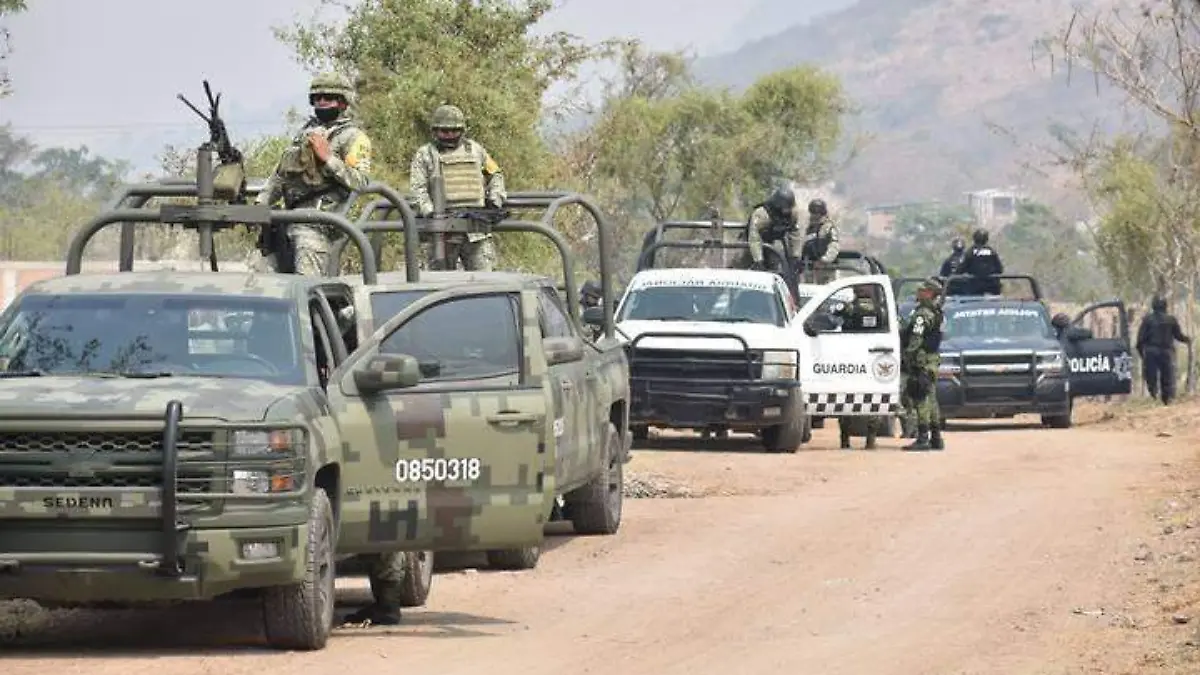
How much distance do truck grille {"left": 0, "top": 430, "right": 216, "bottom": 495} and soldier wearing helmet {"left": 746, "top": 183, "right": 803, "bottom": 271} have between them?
1732 centimetres

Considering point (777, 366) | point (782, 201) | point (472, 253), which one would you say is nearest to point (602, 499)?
point (472, 253)

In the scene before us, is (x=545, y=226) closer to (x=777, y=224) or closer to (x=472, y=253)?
(x=472, y=253)

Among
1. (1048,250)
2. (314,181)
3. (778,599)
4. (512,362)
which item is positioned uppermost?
(1048,250)

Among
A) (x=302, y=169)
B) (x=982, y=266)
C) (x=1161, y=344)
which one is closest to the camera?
(x=302, y=169)

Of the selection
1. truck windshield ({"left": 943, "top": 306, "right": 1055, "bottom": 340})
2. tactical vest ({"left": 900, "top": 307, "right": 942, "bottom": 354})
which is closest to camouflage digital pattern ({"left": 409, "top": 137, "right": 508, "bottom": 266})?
tactical vest ({"left": 900, "top": 307, "right": 942, "bottom": 354})

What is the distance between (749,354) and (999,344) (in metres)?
9.42

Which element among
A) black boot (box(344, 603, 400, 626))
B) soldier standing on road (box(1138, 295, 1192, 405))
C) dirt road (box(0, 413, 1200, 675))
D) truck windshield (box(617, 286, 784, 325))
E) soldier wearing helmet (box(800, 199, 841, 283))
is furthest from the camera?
soldier standing on road (box(1138, 295, 1192, 405))

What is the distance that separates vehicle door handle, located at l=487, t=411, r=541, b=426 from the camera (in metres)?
13.3

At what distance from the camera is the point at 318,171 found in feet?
57.1

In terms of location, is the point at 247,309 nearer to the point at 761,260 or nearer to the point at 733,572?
the point at 733,572

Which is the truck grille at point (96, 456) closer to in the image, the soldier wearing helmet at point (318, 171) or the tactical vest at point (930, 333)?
the soldier wearing helmet at point (318, 171)

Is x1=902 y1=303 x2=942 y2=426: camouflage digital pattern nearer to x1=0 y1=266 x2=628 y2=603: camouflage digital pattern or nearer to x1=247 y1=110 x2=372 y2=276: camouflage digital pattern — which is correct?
x1=247 y1=110 x2=372 y2=276: camouflage digital pattern

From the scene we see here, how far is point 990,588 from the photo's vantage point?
15383 millimetres

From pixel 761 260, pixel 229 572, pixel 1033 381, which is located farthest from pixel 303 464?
pixel 1033 381
